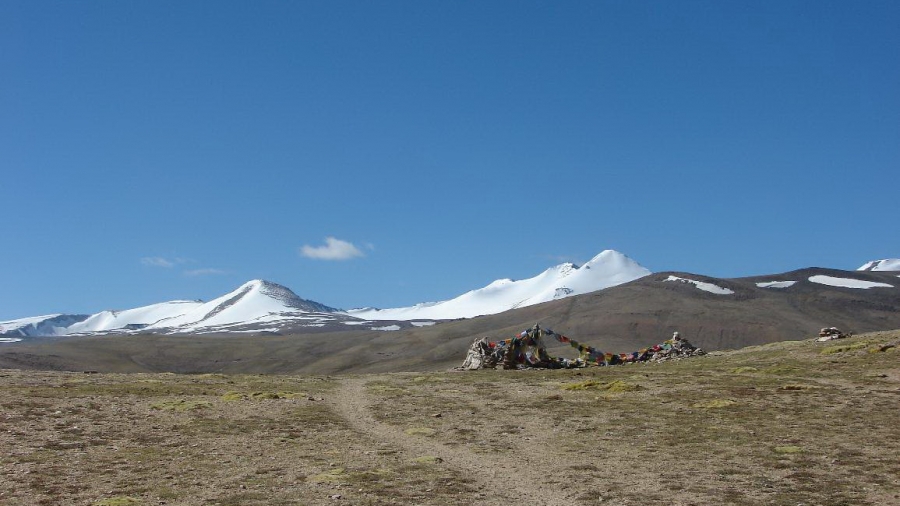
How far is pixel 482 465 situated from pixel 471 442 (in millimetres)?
4331

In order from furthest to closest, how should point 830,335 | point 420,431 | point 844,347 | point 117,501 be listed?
point 830,335, point 844,347, point 420,431, point 117,501

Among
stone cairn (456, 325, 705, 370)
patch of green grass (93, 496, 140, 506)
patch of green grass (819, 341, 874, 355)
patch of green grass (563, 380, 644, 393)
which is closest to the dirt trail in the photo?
patch of green grass (93, 496, 140, 506)

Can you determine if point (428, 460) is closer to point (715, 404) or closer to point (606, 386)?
point (715, 404)

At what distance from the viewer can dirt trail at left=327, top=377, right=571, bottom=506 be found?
20.5 meters

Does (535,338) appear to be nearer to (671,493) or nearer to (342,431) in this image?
(342,431)

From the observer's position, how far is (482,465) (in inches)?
977

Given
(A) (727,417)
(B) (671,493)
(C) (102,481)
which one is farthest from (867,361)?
(C) (102,481)

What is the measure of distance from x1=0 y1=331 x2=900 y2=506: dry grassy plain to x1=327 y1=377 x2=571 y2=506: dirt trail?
9 cm

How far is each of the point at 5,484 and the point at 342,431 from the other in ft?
43.2

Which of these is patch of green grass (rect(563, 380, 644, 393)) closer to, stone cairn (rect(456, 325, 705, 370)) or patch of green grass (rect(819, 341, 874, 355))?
patch of green grass (rect(819, 341, 874, 355))

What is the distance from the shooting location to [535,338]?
72.1 meters

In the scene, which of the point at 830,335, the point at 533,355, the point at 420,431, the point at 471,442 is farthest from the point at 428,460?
the point at 830,335

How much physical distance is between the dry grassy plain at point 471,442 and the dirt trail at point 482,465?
9 centimetres

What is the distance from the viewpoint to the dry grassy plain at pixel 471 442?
20609mm
